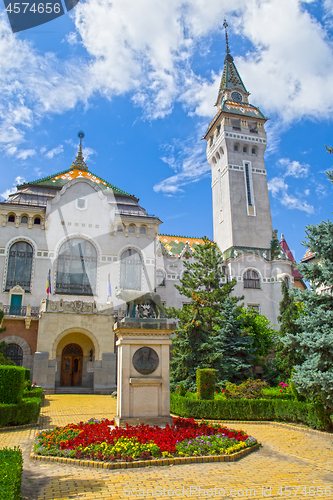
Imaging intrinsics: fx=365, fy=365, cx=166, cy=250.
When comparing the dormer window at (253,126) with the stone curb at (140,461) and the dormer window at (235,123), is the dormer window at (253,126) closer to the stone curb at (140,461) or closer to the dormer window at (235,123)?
the dormer window at (235,123)

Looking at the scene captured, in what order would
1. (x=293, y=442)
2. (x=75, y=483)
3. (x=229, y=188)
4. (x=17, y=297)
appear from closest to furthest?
(x=75, y=483)
(x=293, y=442)
(x=17, y=297)
(x=229, y=188)

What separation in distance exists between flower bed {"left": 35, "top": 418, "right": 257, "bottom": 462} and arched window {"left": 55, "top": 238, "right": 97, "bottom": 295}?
20.9 m

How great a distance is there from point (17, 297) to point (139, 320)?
20.8m

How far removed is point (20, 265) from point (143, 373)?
22.4 metres

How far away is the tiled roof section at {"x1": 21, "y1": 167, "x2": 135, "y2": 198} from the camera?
119 ft

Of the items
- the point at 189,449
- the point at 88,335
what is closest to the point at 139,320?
the point at 189,449

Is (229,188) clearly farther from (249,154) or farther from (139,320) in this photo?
(139,320)

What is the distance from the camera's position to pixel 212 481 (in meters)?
7.48

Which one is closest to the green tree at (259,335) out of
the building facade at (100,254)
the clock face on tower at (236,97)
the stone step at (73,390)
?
the building facade at (100,254)

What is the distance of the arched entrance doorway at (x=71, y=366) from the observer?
28.0m

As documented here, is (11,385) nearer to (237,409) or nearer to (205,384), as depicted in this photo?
(205,384)

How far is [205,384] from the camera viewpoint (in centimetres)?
1666

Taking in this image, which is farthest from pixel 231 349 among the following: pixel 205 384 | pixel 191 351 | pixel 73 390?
pixel 73 390

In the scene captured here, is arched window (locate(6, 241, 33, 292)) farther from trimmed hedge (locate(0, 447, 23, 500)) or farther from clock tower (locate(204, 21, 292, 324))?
trimmed hedge (locate(0, 447, 23, 500))
